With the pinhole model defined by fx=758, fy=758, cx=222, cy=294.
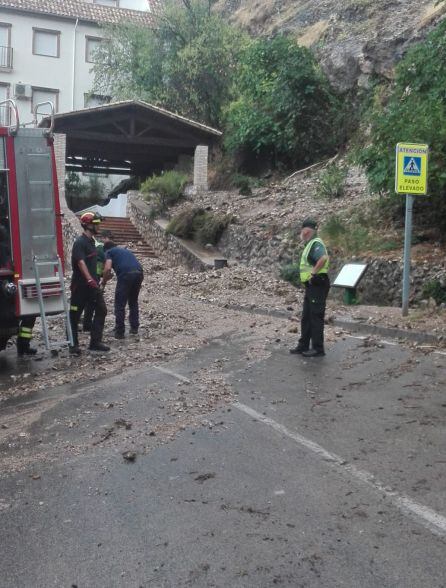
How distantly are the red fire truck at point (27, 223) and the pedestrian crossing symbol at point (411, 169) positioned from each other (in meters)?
5.05

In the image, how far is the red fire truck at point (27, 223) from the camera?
30.2 feet

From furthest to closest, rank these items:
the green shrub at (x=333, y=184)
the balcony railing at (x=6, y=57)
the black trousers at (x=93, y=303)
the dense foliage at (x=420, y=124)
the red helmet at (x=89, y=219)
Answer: the balcony railing at (x=6, y=57) → the green shrub at (x=333, y=184) → the dense foliage at (x=420, y=124) → the black trousers at (x=93, y=303) → the red helmet at (x=89, y=219)

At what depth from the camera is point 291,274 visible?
16969mm

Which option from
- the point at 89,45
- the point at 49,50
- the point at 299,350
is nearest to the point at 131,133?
the point at 49,50

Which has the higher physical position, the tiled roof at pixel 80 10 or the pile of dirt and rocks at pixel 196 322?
the tiled roof at pixel 80 10

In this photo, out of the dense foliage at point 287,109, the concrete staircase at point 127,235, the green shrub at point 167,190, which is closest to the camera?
the concrete staircase at point 127,235

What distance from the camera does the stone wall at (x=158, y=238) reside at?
21.3 metres

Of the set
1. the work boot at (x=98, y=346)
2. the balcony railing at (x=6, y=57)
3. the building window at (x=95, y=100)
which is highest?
the balcony railing at (x=6, y=57)

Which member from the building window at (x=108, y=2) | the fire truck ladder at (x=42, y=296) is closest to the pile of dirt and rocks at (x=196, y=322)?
the fire truck ladder at (x=42, y=296)

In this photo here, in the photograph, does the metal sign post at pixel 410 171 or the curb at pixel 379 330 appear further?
the metal sign post at pixel 410 171

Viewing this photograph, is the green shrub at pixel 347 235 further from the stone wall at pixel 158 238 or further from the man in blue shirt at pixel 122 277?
the man in blue shirt at pixel 122 277

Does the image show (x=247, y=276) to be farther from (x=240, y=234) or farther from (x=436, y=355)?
(x=436, y=355)

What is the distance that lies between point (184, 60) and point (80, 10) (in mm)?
14982

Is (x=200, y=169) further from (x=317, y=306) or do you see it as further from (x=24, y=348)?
(x=317, y=306)
